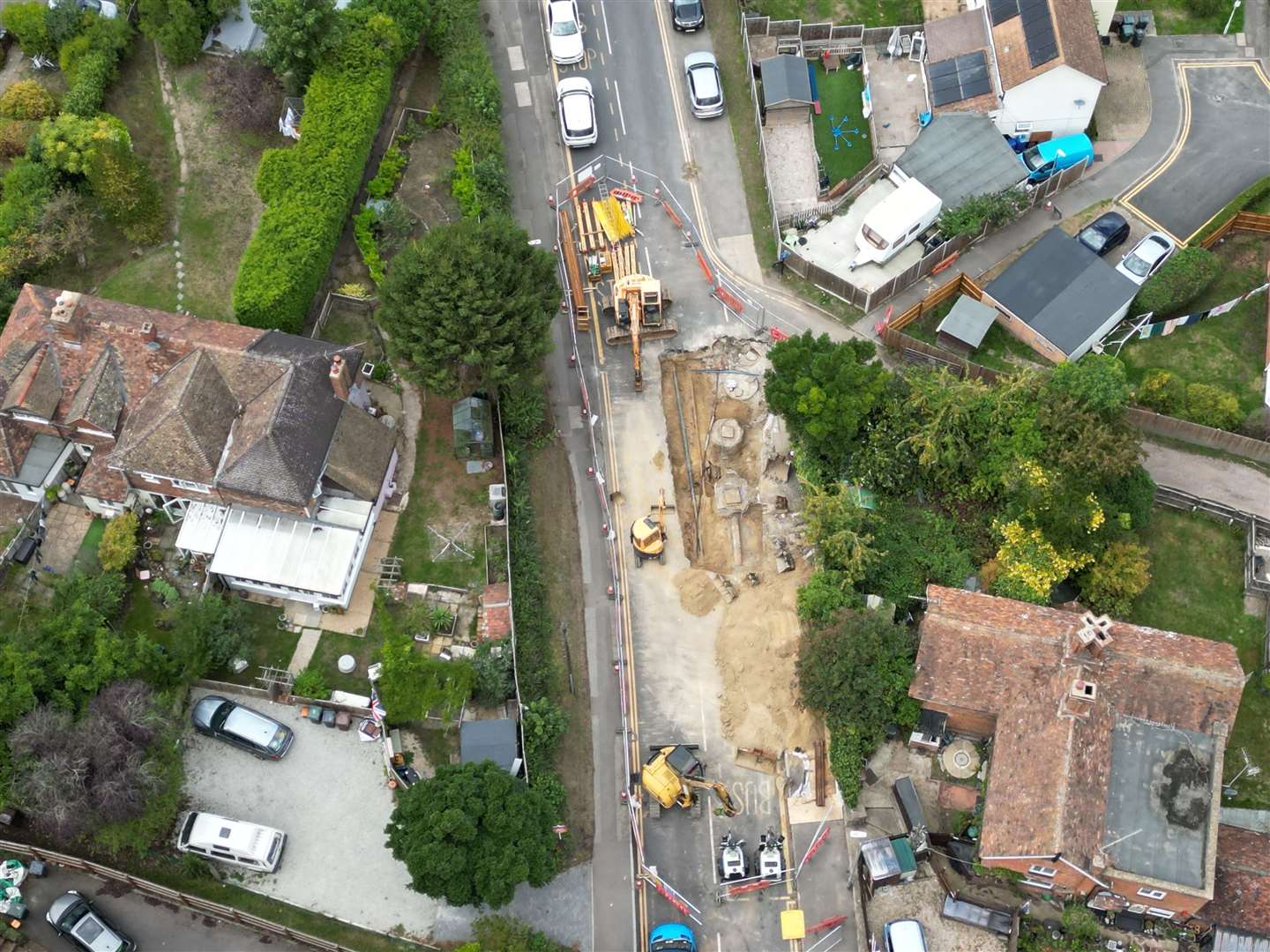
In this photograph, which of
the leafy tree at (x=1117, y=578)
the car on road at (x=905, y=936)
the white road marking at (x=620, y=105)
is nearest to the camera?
the car on road at (x=905, y=936)

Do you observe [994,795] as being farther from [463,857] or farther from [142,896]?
[142,896]

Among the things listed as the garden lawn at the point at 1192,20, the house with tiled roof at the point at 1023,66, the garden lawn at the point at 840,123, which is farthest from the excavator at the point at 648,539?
the garden lawn at the point at 1192,20

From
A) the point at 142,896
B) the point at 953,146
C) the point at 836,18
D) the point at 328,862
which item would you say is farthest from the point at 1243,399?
the point at 142,896

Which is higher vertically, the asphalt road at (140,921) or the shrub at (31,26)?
the shrub at (31,26)

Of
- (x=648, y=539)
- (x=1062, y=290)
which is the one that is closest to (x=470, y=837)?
(x=648, y=539)

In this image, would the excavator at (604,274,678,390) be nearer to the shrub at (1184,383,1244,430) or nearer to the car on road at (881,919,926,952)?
the shrub at (1184,383,1244,430)

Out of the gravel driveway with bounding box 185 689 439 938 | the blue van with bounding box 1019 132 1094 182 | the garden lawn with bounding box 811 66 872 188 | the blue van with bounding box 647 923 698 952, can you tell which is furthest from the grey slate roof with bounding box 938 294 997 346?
the gravel driveway with bounding box 185 689 439 938

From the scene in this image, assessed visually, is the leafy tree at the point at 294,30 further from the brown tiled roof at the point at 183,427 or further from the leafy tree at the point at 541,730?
the leafy tree at the point at 541,730
